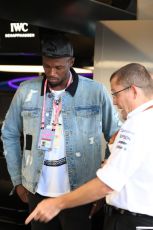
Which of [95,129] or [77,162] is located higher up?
[95,129]

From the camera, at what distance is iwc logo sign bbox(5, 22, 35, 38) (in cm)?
373

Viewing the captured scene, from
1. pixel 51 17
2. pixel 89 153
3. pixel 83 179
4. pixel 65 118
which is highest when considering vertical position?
pixel 51 17

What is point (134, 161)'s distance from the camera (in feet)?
5.02

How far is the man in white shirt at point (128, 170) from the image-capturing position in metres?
1.54

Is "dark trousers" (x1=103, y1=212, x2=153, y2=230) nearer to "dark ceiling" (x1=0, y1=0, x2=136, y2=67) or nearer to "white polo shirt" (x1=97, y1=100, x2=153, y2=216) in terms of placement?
"white polo shirt" (x1=97, y1=100, x2=153, y2=216)

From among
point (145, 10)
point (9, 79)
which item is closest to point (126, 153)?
point (145, 10)

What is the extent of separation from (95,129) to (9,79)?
354 cm

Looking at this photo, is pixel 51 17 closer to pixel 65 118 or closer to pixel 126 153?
pixel 65 118

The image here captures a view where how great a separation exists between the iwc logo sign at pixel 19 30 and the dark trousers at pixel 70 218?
6.33ft

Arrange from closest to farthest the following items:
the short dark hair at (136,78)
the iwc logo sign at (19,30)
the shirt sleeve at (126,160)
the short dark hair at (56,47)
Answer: the shirt sleeve at (126,160)
the short dark hair at (136,78)
the short dark hair at (56,47)
the iwc logo sign at (19,30)

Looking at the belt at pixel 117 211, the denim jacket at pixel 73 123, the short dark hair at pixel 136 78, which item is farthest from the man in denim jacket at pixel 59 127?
the short dark hair at pixel 136 78

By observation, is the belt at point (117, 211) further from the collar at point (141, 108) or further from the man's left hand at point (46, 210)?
the collar at point (141, 108)

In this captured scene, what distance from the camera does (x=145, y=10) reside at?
3475 mm

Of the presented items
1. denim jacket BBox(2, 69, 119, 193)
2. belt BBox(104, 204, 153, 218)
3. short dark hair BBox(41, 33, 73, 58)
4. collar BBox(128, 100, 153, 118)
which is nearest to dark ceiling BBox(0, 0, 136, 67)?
short dark hair BBox(41, 33, 73, 58)
